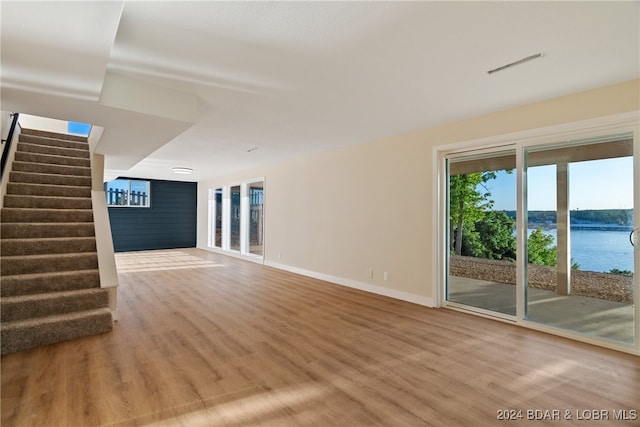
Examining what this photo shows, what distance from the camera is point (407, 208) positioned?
4.70 metres

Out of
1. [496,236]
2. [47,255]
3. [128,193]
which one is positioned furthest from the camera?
[128,193]

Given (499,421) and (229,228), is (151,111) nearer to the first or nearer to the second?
(499,421)

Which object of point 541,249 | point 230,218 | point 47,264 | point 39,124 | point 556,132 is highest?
point 39,124

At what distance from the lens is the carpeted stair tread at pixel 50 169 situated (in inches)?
192

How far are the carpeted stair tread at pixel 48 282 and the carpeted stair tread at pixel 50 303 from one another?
74 millimetres

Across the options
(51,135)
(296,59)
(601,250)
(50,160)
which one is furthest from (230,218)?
(601,250)

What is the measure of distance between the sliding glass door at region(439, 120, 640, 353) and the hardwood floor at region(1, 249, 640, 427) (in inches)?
15.0

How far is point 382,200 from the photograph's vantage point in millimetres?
5059

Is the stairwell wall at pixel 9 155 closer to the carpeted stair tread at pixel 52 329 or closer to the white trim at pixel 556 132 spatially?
the carpeted stair tread at pixel 52 329

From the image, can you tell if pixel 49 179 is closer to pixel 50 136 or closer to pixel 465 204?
pixel 50 136

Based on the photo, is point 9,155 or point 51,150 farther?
point 51,150

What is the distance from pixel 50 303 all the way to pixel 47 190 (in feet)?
7.54

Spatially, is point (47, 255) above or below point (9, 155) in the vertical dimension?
below

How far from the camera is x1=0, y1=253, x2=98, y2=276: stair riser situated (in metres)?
3.53
